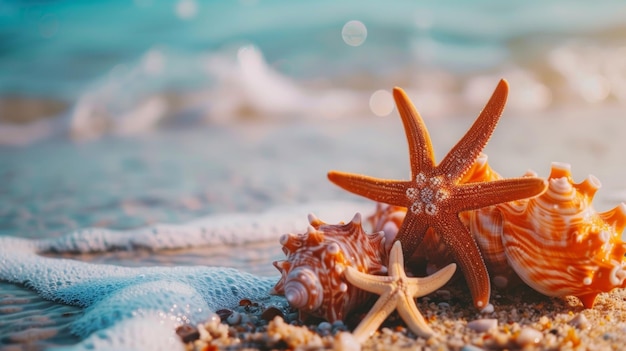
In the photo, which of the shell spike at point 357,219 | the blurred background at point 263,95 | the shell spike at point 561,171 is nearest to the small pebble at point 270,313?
the shell spike at point 357,219

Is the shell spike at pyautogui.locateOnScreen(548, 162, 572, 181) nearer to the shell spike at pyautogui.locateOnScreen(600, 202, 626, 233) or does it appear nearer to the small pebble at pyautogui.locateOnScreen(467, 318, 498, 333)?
the shell spike at pyautogui.locateOnScreen(600, 202, 626, 233)

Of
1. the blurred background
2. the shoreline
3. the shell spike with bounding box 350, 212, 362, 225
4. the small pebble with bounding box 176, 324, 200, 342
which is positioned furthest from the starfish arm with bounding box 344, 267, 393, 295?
the blurred background

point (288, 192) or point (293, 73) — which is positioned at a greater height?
point (293, 73)

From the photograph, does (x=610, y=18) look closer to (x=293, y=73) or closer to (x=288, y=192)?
(x=293, y=73)

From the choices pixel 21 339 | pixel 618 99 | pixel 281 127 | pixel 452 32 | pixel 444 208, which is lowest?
pixel 21 339

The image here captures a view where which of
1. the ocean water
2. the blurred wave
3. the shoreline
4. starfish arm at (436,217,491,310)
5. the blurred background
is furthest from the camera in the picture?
the blurred wave

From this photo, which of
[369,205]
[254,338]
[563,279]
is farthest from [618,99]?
[254,338]
